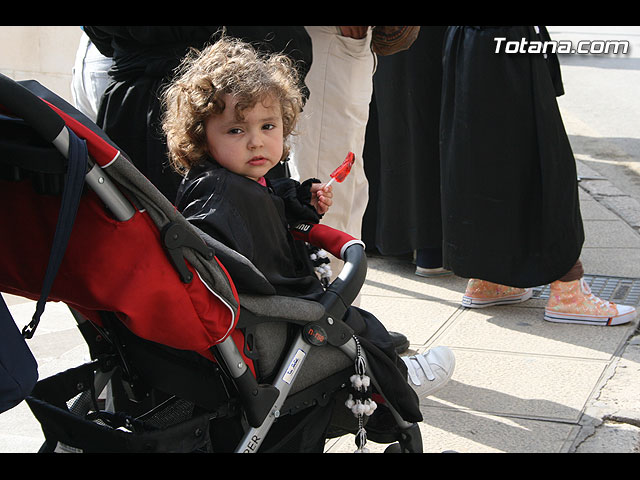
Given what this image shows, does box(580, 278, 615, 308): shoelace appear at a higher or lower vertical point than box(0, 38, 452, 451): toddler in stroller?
lower

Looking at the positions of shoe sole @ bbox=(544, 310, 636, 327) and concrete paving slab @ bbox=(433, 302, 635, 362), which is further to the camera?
shoe sole @ bbox=(544, 310, 636, 327)

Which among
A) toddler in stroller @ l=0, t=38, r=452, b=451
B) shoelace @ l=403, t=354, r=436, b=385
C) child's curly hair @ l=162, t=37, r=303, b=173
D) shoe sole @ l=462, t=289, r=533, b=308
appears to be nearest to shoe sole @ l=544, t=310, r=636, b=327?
shoe sole @ l=462, t=289, r=533, b=308

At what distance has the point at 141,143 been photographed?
2.79 metres

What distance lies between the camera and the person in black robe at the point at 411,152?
15.3 feet

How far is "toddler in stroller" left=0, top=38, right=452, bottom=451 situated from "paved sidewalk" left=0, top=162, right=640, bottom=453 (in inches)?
28.2

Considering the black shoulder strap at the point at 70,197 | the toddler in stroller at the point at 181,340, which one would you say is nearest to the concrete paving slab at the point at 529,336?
the toddler in stroller at the point at 181,340

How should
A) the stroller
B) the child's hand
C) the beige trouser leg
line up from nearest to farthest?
1. the stroller
2. the child's hand
3. the beige trouser leg

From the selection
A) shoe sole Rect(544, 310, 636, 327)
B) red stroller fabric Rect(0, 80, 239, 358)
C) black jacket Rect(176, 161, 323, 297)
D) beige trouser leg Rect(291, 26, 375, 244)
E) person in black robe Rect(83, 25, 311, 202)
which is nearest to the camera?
red stroller fabric Rect(0, 80, 239, 358)

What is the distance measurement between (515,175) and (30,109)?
2.91 metres

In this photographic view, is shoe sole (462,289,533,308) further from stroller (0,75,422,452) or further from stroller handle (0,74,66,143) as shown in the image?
stroller handle (0,74,66,143)

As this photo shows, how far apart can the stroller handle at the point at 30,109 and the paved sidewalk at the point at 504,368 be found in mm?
1728

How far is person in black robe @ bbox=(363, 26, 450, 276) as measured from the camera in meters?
4.67

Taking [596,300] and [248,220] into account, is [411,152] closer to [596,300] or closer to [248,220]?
[596,300]
